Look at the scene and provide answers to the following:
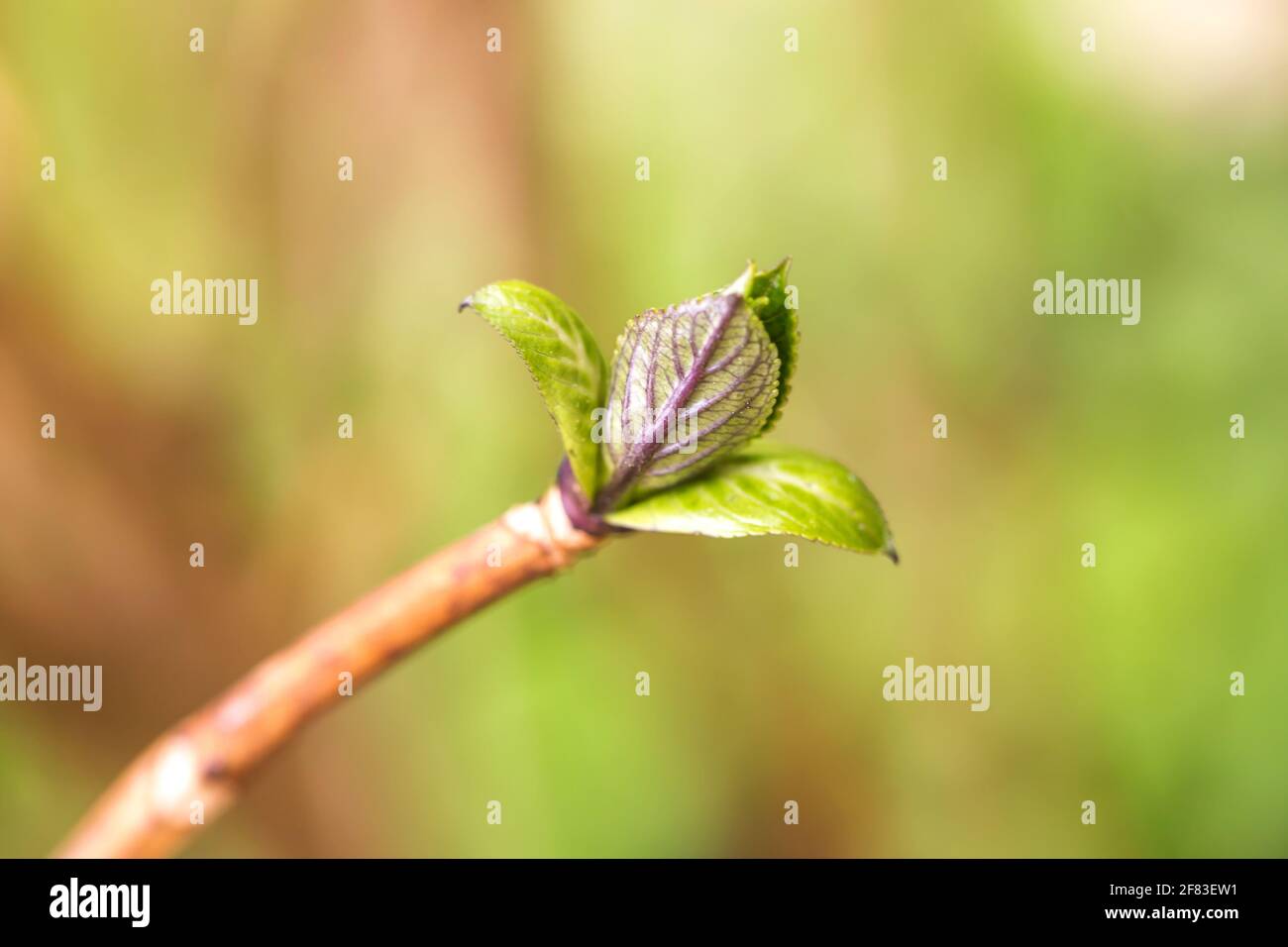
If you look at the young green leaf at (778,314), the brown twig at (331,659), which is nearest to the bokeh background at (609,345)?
the brown twig at (331,659)

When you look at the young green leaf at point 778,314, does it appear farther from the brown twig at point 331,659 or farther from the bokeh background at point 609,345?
the bokeh background at point 609,345

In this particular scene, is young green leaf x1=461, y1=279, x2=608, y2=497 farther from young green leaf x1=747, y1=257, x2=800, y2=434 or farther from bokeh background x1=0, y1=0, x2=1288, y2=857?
bokeh background x1=0, y1=0, x2=1288, y2=857

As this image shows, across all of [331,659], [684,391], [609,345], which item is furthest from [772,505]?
[609,345]

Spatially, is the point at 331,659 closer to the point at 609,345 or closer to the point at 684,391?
the point at 684,391

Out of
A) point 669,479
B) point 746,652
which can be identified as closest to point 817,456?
point 669,479

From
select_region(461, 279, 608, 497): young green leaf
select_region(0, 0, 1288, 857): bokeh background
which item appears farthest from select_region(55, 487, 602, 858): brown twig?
select_region(0, 0, 1288, 857): bokeh background

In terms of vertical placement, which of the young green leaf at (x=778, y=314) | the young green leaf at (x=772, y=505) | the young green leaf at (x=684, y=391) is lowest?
the young green leaf at (x=772, y=505)
